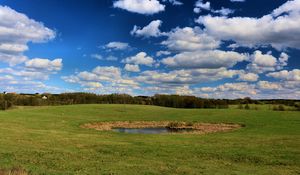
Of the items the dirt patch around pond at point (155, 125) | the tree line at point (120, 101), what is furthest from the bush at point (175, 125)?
the tree line at point (120, 101)

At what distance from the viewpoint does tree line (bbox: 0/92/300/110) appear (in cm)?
9919

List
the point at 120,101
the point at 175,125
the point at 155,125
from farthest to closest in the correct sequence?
1. the point at 120,101
2. the point at 155,125
3. the point at 175,125

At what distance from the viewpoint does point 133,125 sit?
47281mm

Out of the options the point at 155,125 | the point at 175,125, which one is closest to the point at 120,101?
the point at 155,125

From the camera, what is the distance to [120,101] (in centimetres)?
11500

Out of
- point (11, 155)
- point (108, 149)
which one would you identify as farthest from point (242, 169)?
point (11, 155)

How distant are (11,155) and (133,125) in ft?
96.4

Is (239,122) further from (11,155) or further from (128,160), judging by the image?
(11,155)

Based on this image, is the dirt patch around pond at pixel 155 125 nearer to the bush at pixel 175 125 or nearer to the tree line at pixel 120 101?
the bush at pixel 175 125

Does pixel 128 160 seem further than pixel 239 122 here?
No

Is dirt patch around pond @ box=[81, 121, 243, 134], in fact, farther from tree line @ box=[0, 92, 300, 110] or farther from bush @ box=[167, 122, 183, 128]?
tree line @ box=[0, 92, 300, 110]

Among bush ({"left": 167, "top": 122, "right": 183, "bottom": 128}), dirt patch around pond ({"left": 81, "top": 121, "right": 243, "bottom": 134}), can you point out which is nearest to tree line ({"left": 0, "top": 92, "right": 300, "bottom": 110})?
dirt patch around pond ({"left": 81, "top": 121, "right": 243, "bottom": 134})

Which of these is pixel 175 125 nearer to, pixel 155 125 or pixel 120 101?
pixel 155 125

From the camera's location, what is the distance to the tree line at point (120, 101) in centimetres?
9919
